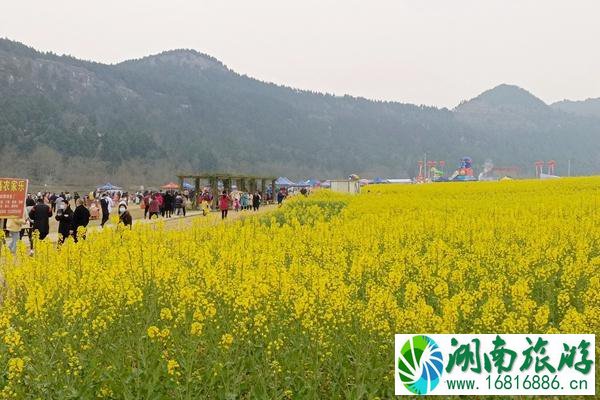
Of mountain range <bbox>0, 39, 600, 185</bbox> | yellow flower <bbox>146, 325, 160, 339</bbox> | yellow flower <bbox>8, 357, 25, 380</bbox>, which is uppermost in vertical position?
mountain range <bbox>0, 39, 600, 185</bbox>

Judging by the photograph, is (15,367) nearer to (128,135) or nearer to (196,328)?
(196,328)

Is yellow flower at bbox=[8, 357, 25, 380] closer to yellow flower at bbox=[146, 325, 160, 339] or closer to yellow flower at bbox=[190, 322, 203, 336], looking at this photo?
yellow flower at bbox=[146, 325, 160, 339]

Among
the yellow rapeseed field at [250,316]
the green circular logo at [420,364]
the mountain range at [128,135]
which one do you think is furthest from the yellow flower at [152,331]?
the mountain range at [128,135]

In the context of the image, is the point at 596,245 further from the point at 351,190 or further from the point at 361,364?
the point at 351,190

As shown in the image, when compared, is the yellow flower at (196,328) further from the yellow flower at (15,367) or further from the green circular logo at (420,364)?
the green circular logo at (420,364)

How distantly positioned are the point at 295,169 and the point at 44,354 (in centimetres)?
16110

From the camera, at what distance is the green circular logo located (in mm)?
4207

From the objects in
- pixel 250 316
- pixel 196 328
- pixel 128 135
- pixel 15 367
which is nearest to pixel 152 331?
pixel 196 328

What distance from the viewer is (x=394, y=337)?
468 cm

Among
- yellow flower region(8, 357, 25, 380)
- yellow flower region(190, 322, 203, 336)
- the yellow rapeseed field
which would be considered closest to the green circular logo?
the yellow rapeseed field

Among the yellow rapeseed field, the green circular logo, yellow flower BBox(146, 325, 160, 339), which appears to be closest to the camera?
the green circular logo

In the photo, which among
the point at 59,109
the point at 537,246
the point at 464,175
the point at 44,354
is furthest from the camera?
the point at 59,109

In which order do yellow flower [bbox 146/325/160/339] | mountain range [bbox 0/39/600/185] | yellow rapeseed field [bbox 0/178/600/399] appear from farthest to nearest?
mountain range [bbox 0/39/600/185]
yellow rapeseed field [bbox 0/178/600/399]
yellow flower [bbox 146/325/160/339]

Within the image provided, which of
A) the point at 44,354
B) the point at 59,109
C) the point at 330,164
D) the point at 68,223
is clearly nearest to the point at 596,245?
the point at 44,354
